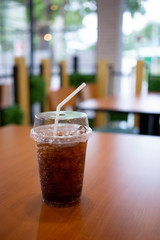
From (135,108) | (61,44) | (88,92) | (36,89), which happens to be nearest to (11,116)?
(36,89)

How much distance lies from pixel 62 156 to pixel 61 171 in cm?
3

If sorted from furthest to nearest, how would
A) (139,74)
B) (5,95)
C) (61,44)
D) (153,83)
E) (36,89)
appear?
(61,44), (139,74), (36,89), (153,83), (5,95)

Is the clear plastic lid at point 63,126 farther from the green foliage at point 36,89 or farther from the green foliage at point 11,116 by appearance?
the green foliage at point 36,89

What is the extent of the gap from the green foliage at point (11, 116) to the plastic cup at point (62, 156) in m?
3.07

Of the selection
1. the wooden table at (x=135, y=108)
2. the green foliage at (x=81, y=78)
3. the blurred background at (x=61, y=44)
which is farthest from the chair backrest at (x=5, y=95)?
the green foliage at (x=81, y=78)

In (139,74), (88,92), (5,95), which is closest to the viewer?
(88,92)

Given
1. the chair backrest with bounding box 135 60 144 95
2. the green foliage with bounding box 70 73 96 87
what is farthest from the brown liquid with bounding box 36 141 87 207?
the green foliage with bounding box 70 73 96 87

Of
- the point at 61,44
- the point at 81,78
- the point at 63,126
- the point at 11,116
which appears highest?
the point at 61,44

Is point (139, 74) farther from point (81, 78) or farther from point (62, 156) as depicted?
point (62, 156)

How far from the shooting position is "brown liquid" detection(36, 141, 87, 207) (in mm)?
657

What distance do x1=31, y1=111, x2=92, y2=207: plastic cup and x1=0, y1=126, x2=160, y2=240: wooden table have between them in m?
0.03

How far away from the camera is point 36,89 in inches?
176

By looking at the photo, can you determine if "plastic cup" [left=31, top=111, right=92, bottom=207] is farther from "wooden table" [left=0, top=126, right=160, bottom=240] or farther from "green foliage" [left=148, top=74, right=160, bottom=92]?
"green foliage" [left=148, top=74, right=160, bottom=92]

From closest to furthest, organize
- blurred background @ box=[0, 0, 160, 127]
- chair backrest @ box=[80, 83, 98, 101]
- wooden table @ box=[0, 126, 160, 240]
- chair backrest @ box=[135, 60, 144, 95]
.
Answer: wooden table @ box=[0, 126, 160, 240], chair backrest @ box=[80, 83, 98, 101], chair backrest @ box=[135, 60, 144, 95], blurred background @ box=[0, 0, 160, 127]
